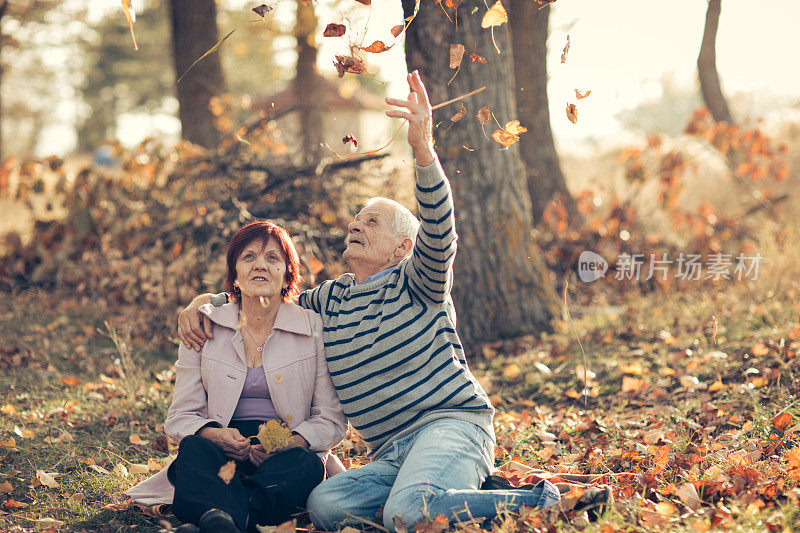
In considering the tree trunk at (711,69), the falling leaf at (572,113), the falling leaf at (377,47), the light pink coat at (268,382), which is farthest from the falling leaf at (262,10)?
the tree trunk at (711,69)

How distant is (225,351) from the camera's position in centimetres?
308

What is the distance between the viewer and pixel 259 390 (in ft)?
10.2

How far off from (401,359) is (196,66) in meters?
6.77

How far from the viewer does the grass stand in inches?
122

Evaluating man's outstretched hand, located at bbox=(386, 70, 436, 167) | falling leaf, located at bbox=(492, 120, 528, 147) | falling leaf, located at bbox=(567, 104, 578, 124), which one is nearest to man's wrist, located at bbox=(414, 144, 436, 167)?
man's outstretched hand, located at bbox=(386, 70, 436, 167)

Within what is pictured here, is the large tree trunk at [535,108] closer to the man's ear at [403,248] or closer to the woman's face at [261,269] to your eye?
the man's ear at [403,248]

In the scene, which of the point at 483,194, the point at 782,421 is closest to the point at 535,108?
the point at 483,194

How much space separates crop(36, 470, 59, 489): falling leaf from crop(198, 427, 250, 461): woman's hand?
1.05 meters

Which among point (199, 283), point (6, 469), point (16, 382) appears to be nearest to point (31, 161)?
point (199, 283)

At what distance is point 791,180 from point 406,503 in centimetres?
1013

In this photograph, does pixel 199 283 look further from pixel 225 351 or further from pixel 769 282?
pixel 769 282

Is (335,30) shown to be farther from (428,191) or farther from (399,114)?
(428,191)

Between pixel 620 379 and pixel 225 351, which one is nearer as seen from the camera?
pixel 225 351

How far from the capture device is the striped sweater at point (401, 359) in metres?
3.04
